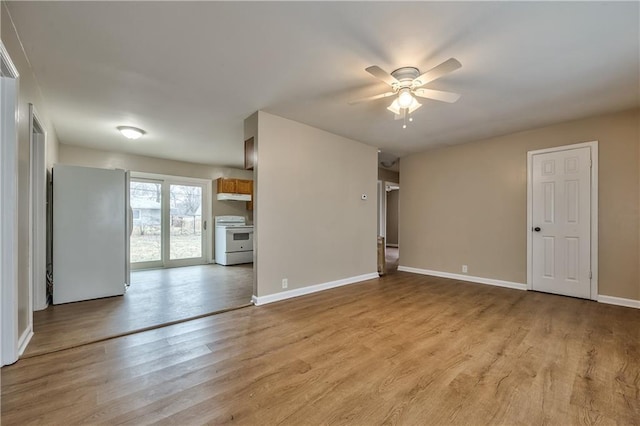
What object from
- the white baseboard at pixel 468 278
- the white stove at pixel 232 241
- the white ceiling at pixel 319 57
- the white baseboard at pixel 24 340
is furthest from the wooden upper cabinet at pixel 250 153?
the white baseboard at pixel 468 278

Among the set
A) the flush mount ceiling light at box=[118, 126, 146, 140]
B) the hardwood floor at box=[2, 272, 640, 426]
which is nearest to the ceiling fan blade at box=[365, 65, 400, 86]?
the hardwood floor at box=[2, 272, 640, 426]

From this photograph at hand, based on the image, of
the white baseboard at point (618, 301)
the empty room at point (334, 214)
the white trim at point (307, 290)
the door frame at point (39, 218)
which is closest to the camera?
the empty room at point (334, 214)

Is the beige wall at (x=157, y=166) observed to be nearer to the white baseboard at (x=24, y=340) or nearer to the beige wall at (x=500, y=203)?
the white baseboard at (x=24, y=340)

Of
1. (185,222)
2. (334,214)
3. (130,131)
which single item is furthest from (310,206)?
(185,222)

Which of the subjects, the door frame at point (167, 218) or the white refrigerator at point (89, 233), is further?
the door frame at point (167, 218)

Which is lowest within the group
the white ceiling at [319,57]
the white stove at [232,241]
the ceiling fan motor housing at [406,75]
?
the white stove at [232,241]

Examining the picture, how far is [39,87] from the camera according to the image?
288 centimetres

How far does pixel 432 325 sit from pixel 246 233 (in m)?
5.05

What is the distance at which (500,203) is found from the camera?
4566 mm

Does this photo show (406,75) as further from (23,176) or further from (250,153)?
(23,176)

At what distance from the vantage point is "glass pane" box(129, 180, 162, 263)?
5855 millimetres

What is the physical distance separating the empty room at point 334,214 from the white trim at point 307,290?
0.17ft

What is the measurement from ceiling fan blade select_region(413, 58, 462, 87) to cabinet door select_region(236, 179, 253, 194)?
543 centimetres

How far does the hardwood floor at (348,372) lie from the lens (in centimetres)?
156
